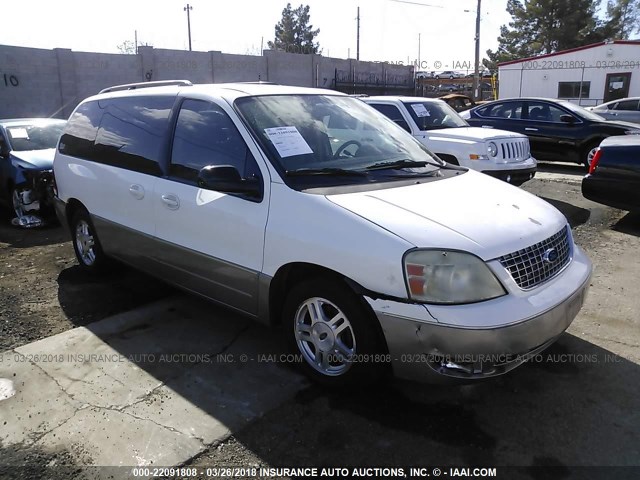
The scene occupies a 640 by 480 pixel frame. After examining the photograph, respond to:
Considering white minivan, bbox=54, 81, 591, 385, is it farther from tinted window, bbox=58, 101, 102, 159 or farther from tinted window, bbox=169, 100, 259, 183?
tinted window, bbox=58, 101, 102, 159

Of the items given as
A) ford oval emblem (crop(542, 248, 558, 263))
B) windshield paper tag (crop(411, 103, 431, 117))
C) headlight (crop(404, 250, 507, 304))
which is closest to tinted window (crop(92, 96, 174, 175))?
headlight (crop(404, 250, 507, 304))

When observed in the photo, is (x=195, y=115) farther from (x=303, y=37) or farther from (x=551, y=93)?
(x=303, y=37)

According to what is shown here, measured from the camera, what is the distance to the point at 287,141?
336 cm

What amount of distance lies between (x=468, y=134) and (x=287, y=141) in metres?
5.74

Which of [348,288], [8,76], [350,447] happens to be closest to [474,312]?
[348,288]

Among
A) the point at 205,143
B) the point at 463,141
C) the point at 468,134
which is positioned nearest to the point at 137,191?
the point at 205,143

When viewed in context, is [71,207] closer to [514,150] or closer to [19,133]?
[19,133]

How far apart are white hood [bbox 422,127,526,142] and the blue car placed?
5.92 metres

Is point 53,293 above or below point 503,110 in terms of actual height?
below

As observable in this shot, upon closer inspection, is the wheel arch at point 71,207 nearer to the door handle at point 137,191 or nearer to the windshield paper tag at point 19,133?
the door handle at point 137,191

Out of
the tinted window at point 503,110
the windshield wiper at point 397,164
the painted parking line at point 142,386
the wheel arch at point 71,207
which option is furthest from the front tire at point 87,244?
the tinted window at point 503,110

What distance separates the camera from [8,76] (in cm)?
1922

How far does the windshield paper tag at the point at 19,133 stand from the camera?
8.23m

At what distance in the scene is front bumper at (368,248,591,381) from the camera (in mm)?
2566
